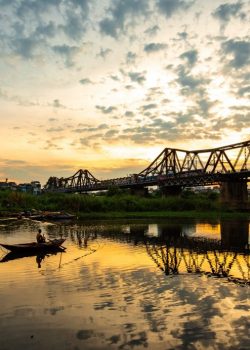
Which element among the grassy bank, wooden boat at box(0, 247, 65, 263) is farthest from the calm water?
the grassy bank

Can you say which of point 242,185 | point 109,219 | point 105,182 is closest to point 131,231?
point 109,219

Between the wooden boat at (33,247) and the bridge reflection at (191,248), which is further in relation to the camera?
the wooden boat at (33,247)

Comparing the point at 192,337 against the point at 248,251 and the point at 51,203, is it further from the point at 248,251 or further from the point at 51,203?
the point at 51,203

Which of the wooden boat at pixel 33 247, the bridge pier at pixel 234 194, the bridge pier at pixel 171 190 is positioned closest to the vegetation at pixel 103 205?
the bridge pier at pixel 234 194

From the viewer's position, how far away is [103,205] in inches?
3425

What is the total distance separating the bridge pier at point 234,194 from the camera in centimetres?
9062

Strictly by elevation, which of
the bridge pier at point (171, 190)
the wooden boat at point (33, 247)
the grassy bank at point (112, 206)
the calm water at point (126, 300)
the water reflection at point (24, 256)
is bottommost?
the calm water at point (126, 300)

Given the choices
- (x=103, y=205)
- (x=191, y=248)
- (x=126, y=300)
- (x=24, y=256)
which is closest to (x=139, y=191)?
(x=103, y=205)

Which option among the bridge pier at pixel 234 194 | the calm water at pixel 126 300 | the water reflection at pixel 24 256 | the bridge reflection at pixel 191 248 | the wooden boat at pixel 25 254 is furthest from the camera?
the bridge pier at pixel 234 194

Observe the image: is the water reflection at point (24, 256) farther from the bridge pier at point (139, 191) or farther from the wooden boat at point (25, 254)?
the bridge pier at point (139, 191)

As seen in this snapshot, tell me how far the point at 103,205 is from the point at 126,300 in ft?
225

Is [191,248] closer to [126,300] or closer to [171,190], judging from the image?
[126,300]

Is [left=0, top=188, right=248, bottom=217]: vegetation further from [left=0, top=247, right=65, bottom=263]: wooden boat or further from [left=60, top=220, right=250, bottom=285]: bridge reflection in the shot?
[left=0, top=247, right=65, bottom=263]: wooden boat

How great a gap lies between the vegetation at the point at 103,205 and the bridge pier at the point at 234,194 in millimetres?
2188
